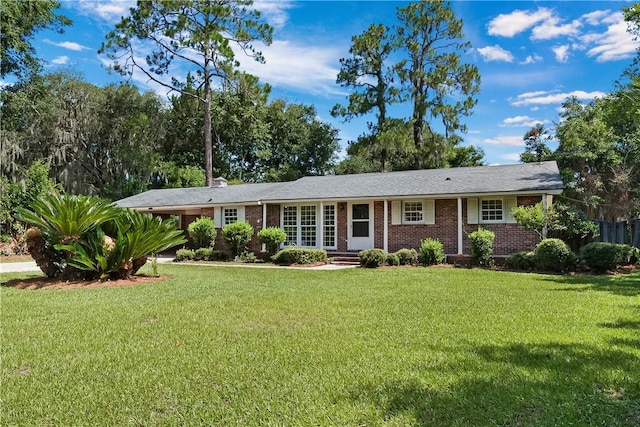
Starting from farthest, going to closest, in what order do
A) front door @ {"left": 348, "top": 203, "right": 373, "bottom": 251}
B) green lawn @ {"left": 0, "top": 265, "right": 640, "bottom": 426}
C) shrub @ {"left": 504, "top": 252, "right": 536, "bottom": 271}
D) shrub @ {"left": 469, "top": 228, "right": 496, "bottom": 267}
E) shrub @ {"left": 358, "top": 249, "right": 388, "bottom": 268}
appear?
1. front door @ {"left": 348, "top": 203, "right": 373, "bottom": 251}
2. shrub @ {"left": 358, "top": 249, "right": 388, "bottom": 268}
3. shrub @ {"left": 469, "top": 228, "right": 496, "bottom": 267}
4. shrub @ {"left": 504, "top": 252, "right": 536, "bottom": 271}
5. green lawn @ {"left": 0, "top": 265, "right": 640, "bottom": 426}

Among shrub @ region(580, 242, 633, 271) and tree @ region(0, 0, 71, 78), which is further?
tree @ region(0, 0, 71, 78)

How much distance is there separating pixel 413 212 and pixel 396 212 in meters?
0.63

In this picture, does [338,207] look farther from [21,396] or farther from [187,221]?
[21,396]

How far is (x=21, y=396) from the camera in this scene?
3320mm

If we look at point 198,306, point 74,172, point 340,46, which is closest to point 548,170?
point 198,306

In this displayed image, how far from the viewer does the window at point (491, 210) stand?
14500mm

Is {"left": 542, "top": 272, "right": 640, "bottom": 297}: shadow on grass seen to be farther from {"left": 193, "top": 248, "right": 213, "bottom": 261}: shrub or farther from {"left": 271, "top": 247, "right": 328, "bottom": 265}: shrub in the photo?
{"left": 193, "top": 248, "right": 213, "bottom": 261}: shrub

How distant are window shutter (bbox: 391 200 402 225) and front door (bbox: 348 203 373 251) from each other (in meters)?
0.84

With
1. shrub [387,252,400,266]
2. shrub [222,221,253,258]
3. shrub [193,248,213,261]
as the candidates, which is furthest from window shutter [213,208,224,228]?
shrub [387,252,400,266]

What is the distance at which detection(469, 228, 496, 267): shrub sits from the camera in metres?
12.8

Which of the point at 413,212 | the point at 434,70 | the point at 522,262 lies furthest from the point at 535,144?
the point at 522,262

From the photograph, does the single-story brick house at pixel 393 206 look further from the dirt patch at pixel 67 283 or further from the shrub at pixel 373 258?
the dirt patch at pixel 67 283

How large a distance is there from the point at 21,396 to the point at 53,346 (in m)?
1.40

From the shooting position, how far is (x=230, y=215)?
733 inches
